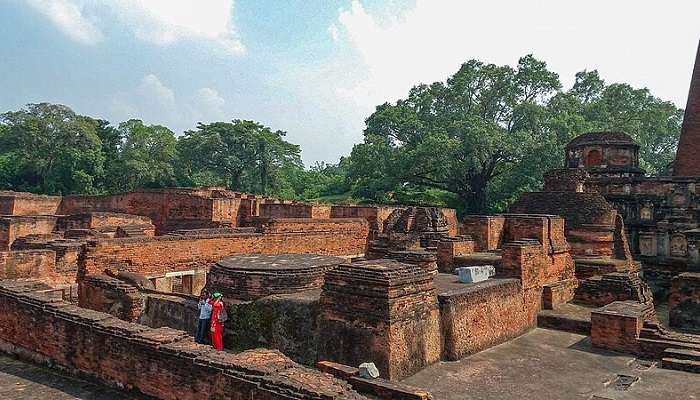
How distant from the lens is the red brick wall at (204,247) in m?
12.0

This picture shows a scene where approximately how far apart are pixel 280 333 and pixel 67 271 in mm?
6512

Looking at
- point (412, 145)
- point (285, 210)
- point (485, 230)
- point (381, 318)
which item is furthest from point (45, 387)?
point (412, 145)

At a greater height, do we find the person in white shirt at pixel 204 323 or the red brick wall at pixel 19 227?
the red brick wall at pixel 19 227

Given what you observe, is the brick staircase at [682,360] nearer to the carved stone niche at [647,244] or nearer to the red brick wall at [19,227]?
the carved stone niche at [647,244]

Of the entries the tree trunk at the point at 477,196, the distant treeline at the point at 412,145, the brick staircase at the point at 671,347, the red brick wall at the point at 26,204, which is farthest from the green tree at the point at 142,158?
the brick staircase at the point at 671,347

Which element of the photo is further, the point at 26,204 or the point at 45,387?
the point at 26,204

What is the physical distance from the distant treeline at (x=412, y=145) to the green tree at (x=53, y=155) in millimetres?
69

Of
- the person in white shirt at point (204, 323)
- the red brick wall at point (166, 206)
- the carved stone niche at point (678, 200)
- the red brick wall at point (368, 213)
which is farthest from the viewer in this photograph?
the red brick wall at point (368, 213)

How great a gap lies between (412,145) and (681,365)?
2963 cm

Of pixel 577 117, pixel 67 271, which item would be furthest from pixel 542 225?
pixel 577 117

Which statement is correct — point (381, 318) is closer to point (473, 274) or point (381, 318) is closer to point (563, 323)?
point (473, 274)

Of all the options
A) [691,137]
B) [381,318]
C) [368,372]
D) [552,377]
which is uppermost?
[691,137]

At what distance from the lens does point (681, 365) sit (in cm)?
752

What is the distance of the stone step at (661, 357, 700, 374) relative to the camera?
291 inches
